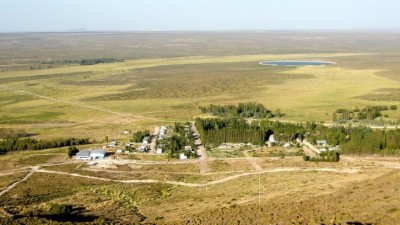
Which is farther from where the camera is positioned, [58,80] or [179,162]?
[58,80]

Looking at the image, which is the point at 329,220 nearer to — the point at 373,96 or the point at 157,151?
the point at 157,151

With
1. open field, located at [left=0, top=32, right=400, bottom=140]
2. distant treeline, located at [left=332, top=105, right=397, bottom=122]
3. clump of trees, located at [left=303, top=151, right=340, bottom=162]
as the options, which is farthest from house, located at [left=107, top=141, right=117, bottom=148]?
distant treeline, located at [left=332, top=105, right=397, bottom=122]

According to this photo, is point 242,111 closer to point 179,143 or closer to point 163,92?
point 179,143

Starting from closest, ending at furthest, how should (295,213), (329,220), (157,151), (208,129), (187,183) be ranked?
(329,220)
(295,213)
(187,183)
(157,151)
(208,129)

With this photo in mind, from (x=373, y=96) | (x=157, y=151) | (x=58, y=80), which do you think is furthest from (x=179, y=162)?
(x=58, y=80)

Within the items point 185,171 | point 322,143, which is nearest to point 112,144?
point 185,171

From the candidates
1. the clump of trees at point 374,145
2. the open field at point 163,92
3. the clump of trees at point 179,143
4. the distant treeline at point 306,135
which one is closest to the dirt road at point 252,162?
the distant treeline at point 306,135

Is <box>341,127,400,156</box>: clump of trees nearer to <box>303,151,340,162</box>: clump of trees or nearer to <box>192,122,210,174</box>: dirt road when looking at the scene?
<box>303,151,340,162</box>: clump of trees

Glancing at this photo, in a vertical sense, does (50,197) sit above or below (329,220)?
below
